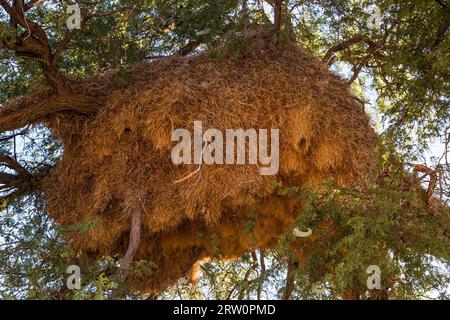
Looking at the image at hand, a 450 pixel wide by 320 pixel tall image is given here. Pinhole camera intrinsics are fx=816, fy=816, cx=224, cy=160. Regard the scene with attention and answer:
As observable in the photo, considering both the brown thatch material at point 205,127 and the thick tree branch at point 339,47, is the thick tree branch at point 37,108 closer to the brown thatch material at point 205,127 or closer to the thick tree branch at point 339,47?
the brown thatch material at point 205,127

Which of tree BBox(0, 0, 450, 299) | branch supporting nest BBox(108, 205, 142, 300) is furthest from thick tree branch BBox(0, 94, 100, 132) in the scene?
branch supporting nest BBox(108, 205, 142, 300)

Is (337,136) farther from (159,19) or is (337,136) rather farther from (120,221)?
(159,19)

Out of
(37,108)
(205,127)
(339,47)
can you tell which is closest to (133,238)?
(205,127)

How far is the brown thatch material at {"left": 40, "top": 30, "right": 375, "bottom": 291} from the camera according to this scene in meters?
7.87

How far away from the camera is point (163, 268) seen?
9.34 metres

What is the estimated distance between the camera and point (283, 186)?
8359 millimetres

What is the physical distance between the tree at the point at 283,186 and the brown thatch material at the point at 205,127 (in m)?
0.30

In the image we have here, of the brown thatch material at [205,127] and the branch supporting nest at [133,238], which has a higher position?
the brown thatch material at [205,127]

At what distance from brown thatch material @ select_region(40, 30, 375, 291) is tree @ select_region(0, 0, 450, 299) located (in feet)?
1.00

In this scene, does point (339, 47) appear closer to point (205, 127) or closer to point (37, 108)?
point (205, 127)

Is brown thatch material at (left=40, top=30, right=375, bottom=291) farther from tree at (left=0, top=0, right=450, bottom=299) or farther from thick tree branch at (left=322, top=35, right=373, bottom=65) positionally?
thick tree branch at (left=322, top=35, right=373, bottom=65)

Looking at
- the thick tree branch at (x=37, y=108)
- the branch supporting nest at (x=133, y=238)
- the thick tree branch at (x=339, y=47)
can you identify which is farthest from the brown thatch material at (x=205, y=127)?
the thick tree branch at (x=339, y=47)

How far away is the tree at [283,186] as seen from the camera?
6625 millimetres

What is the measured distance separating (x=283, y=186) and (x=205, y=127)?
3.69ft
